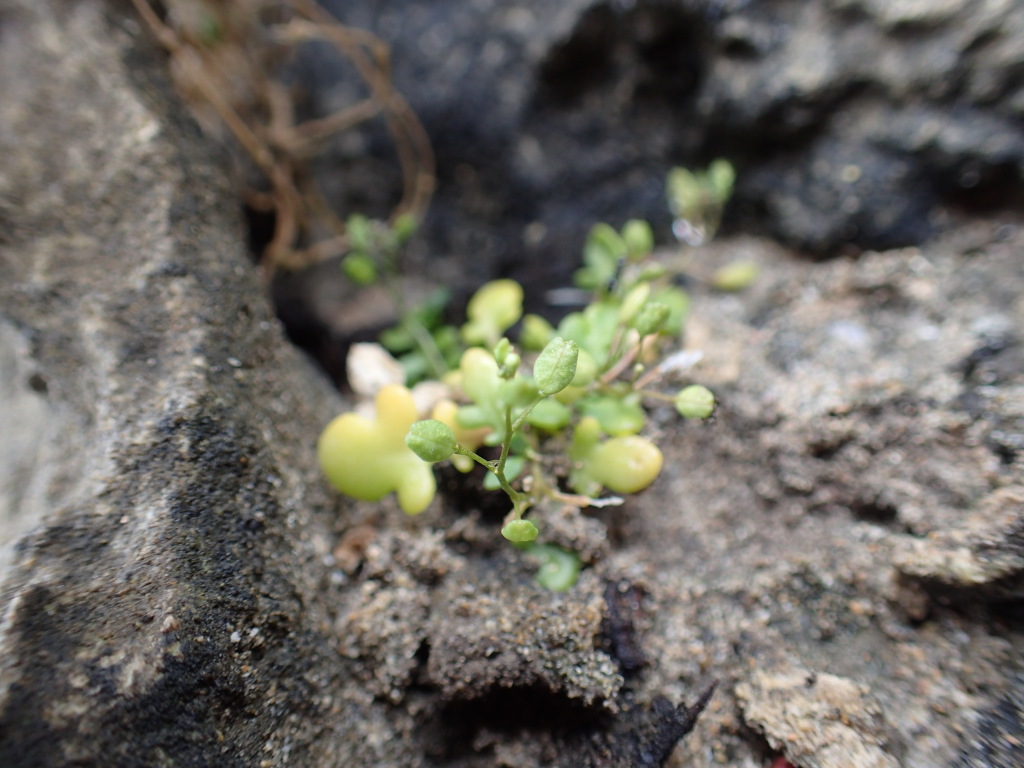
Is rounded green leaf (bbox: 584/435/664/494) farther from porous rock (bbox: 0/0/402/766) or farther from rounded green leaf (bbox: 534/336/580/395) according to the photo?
porous rock (bbox: 0/0/402/766)

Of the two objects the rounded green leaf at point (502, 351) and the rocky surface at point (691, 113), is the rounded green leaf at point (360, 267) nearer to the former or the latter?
the rocky surface at point (691, 113)

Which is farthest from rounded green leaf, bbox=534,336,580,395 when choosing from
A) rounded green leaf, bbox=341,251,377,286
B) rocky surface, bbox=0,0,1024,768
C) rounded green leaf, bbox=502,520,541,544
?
rounded green leaf, bbox=341,251,377,286

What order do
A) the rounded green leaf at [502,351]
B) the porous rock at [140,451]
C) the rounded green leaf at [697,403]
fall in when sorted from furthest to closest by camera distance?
the rounded green leaf at [697,403]
the rounded green leaf at [502,351]
the porous rock at [140,451]

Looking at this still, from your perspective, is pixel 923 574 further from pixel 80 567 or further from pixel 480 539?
pixel 80 567

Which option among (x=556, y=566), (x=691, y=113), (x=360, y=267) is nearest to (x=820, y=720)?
(x=556, y=566)

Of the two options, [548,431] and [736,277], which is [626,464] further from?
[736,277]

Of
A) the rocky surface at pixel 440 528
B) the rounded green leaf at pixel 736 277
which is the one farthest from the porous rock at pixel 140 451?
the rounded green leaf at pixel 736 277
